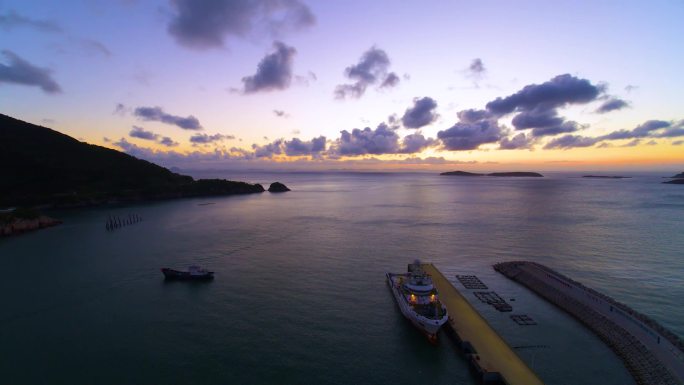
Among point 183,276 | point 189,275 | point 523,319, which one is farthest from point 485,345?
point 183,276

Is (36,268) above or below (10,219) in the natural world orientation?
below

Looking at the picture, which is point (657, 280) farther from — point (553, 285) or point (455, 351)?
point (455, 351)

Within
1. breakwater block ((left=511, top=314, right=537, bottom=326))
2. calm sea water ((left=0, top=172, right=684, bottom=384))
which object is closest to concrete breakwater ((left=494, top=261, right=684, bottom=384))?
calm sea water ((left=0, top=172, right=684, bottom=384))

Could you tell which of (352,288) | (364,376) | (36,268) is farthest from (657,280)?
(36,268)

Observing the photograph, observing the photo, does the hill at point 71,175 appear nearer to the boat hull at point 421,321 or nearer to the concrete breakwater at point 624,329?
the boat hull at point 421,321

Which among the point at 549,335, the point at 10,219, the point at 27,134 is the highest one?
the point at 27,134

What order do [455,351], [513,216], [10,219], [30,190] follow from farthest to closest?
[30,190]
[513,216]
[10,219]
[455,351]

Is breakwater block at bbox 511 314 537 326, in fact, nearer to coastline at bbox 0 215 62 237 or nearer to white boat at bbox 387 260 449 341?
white boat at bbox 387 260 449 341
